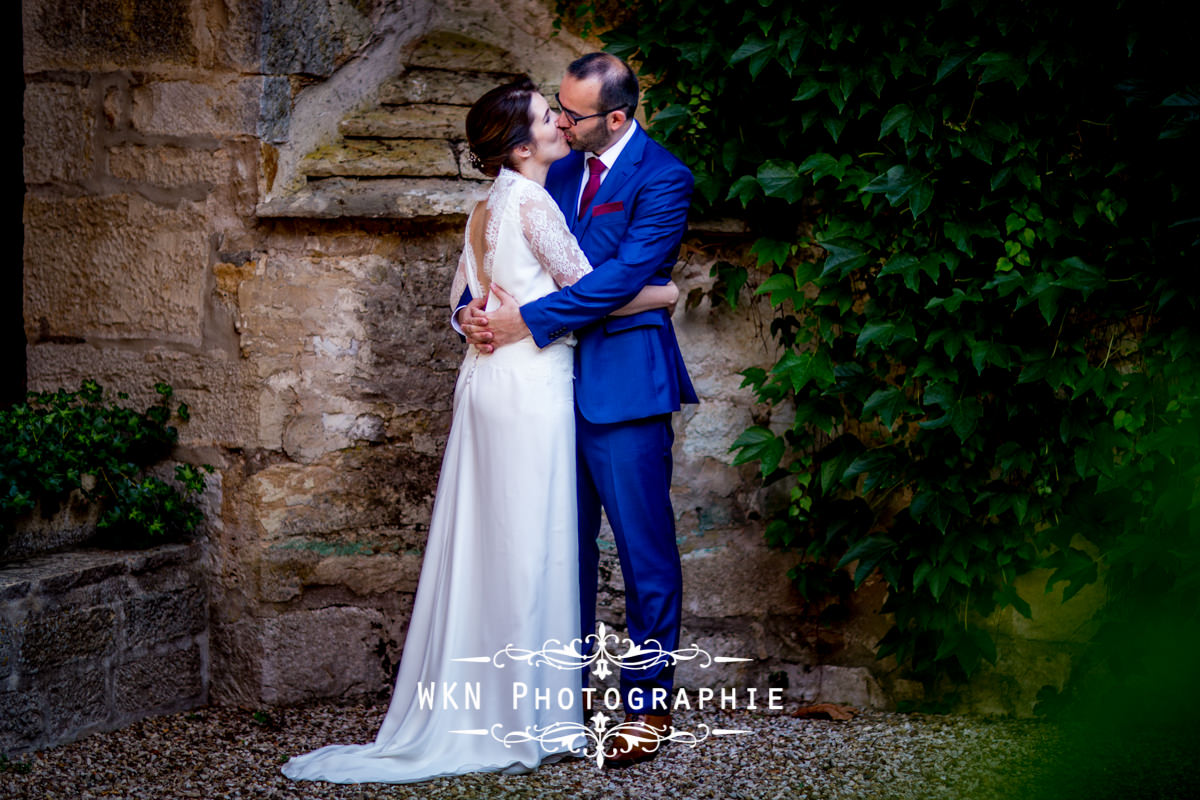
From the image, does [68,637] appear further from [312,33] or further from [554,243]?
[312,33]

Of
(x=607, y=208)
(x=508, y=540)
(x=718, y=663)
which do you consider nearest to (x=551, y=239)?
(x=607, y=208)

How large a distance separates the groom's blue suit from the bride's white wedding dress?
9 centimetres

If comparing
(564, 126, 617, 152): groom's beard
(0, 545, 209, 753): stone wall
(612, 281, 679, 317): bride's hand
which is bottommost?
(0, 545, 209, 753): stone wall

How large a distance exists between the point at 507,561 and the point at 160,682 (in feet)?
4.70

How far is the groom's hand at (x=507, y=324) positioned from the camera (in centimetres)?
305

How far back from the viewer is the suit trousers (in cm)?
308

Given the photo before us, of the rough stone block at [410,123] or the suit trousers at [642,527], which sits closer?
the suit trousers at [642,527]

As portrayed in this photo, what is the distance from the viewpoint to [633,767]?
10.1ft

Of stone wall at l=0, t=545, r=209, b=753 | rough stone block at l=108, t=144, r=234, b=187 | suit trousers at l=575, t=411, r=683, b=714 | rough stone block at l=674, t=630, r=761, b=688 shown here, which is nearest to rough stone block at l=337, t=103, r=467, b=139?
rough stone block at l=108, t=144, r=234, b=187

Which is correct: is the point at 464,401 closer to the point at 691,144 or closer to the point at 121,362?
the point at 691,144

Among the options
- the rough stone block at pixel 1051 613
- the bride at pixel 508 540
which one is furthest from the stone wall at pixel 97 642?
the rough stone block at pixel 1051 613

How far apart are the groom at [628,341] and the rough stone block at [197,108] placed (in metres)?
1.18

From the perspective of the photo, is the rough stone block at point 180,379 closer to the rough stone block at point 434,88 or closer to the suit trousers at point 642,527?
the rough stone block at point 434,88

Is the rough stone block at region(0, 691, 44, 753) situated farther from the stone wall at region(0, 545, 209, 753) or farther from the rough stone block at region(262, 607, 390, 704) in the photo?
the rough stone block at region(262, 607, 390, 704)
